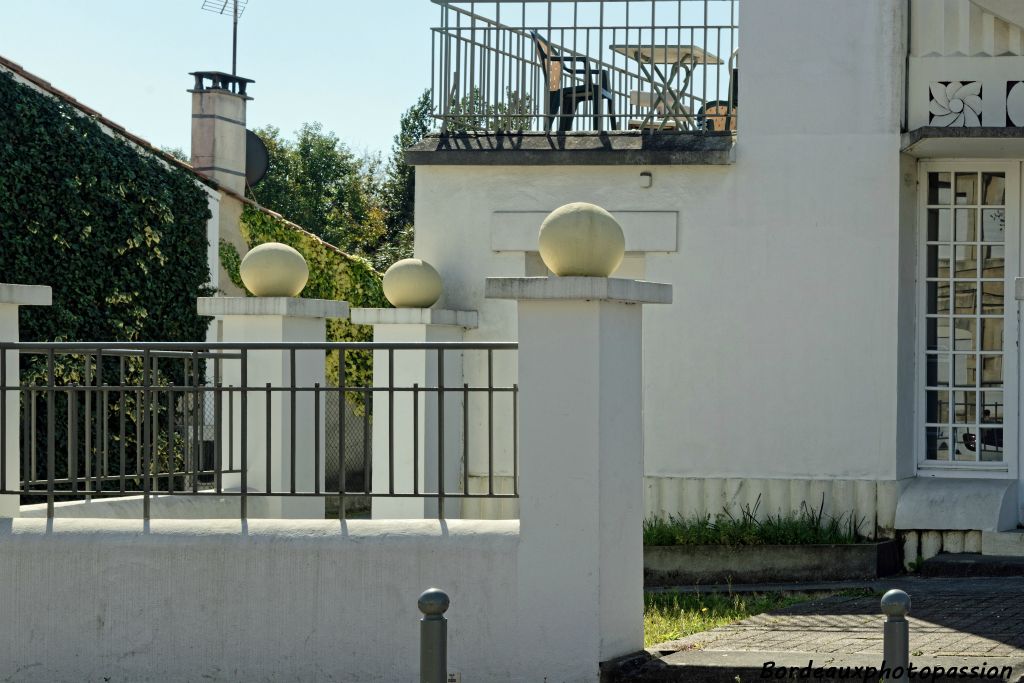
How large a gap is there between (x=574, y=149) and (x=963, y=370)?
3.64 meters

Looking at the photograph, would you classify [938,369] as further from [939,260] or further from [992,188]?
[992,188]

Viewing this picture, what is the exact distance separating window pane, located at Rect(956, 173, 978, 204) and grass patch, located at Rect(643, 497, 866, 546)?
2691 millimetres

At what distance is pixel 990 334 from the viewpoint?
1126cm

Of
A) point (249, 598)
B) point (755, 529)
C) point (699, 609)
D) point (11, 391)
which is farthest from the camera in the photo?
point (755, 529)

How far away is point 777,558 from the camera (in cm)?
1048

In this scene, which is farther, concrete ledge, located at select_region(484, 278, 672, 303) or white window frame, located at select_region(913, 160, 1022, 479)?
white window frame, located at select_region(913, 160, 1022, 479)

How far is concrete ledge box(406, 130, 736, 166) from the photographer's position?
11406mm

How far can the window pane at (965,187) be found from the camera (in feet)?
37.1

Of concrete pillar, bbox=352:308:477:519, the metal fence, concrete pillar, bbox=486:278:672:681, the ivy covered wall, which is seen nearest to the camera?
concrete pillar, bbox=486:278:672:681

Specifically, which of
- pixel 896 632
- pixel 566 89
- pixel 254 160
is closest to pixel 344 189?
pixel 254 160

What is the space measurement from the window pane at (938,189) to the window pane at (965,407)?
5.13 ft

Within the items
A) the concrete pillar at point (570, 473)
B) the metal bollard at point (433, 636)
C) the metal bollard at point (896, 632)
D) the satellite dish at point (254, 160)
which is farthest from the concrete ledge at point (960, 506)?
the satellite dish at point (254, 160)

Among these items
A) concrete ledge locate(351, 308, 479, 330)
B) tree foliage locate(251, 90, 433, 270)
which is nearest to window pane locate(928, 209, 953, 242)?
concrete ledge locate(351, 308, 479, 330)

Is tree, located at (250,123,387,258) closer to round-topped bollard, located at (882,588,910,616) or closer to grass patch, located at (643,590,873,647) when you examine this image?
grass patch, located at (643,590,873,647)
